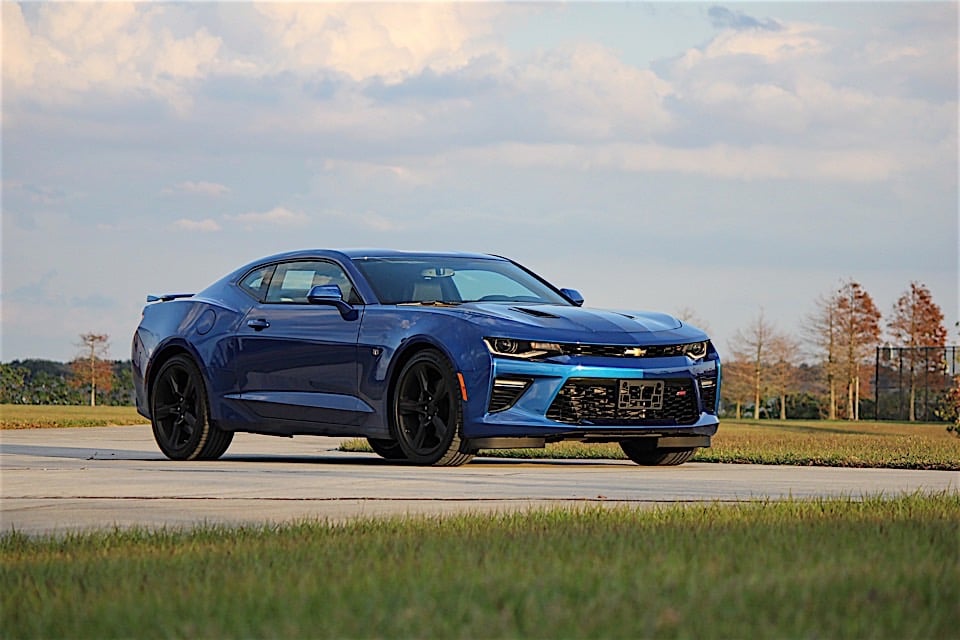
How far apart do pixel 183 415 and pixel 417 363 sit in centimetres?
257

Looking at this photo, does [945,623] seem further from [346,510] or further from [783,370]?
[783,370]

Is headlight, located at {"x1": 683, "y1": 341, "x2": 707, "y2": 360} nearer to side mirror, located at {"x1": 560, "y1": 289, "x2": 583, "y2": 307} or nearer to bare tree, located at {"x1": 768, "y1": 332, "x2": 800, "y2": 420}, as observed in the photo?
side mirror, located at {"x1": 560, "y1": 289, "x2": 583, "y2": 307}

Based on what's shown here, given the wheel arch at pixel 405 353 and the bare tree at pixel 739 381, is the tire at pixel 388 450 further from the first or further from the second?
the bare tree at pixel 739 381

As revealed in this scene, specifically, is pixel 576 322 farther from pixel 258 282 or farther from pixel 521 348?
pixel 258 282

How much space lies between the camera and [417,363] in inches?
391

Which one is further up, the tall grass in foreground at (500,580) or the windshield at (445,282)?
the windshield at (445,282)

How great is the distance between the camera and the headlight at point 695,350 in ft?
33.5

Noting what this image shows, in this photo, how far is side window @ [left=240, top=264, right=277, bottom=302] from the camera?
11.3m

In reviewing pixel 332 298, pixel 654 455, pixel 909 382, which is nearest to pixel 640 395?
pixel 654 455

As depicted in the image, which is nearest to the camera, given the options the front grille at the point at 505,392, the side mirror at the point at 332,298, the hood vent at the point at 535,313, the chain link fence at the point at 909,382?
the front grille at the point at 505,392

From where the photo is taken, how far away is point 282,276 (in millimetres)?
11312

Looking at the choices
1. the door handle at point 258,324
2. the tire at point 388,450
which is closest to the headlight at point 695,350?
the tire at point 388,450

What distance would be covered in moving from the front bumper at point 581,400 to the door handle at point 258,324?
2.21 meters

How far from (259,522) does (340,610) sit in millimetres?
2567
